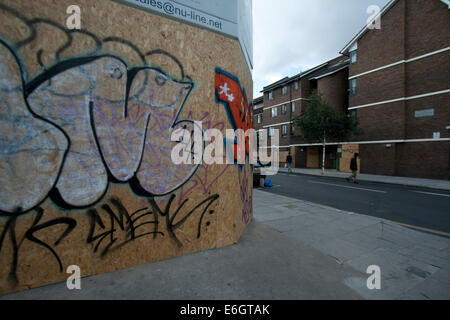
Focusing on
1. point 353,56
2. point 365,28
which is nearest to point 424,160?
point 353,56

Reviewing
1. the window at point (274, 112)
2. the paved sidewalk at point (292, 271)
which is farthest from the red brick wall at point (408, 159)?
the window at point (274, 112)

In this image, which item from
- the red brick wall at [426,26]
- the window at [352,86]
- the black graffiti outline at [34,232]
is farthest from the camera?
the window at [352,86]

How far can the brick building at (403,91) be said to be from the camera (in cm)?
1526

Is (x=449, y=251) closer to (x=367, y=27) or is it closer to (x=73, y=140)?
(x=73, y=140)

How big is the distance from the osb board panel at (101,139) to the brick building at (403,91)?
19.4 metres

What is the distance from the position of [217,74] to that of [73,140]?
2.24 meters

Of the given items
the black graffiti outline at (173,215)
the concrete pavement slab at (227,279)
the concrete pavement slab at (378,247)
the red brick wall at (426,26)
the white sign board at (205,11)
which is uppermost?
the red brick wall at (426,26)

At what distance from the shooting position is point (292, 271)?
289 centimetres

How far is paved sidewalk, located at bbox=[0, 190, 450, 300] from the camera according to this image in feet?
7.90

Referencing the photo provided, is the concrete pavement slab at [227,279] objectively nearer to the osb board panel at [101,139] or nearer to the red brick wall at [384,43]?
the osb board panel at [101,139]

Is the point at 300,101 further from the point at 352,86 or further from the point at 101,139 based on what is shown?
the point at 101,139

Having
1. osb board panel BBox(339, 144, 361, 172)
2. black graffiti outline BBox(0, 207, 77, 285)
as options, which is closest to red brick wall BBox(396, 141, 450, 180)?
osb board panel BBox(339, 144, 361, 172)
